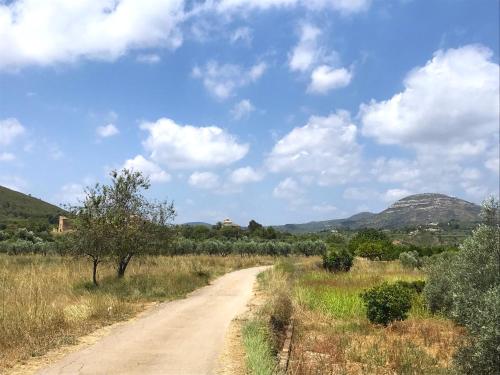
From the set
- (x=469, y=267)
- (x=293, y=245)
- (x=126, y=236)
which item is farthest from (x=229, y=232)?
(x=469, y=267)

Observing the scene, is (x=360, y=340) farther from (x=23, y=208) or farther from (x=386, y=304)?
(x=23, y=208)

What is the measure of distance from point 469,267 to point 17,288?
13003 mm

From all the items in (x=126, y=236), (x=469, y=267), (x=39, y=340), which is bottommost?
(x=39, y=340)

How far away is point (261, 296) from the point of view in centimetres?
2081

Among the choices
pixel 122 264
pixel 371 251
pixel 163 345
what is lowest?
pixel 163 345

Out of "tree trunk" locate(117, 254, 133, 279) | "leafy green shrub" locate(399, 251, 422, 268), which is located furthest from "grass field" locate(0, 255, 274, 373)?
"leafy green shrub" locate(399, 251, 422, 268)

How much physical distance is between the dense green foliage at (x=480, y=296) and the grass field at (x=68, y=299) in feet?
26.3

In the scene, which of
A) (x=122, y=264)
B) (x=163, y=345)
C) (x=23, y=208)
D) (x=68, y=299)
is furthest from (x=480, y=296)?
(x=23, y=208)

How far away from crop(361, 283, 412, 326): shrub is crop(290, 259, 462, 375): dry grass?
1.13 ft

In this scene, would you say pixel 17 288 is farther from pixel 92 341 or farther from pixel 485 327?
pixel 485 327

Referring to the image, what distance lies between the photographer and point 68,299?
15500 millimetres

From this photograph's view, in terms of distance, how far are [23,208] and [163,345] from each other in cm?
11403

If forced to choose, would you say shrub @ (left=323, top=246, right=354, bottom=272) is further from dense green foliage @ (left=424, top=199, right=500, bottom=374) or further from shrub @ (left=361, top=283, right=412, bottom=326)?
dense green foliage @ (left=424, top=199, right=500, bottom=374)

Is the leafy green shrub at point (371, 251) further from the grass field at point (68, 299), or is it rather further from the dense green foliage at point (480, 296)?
the dense green foliage at point (480, 296)
